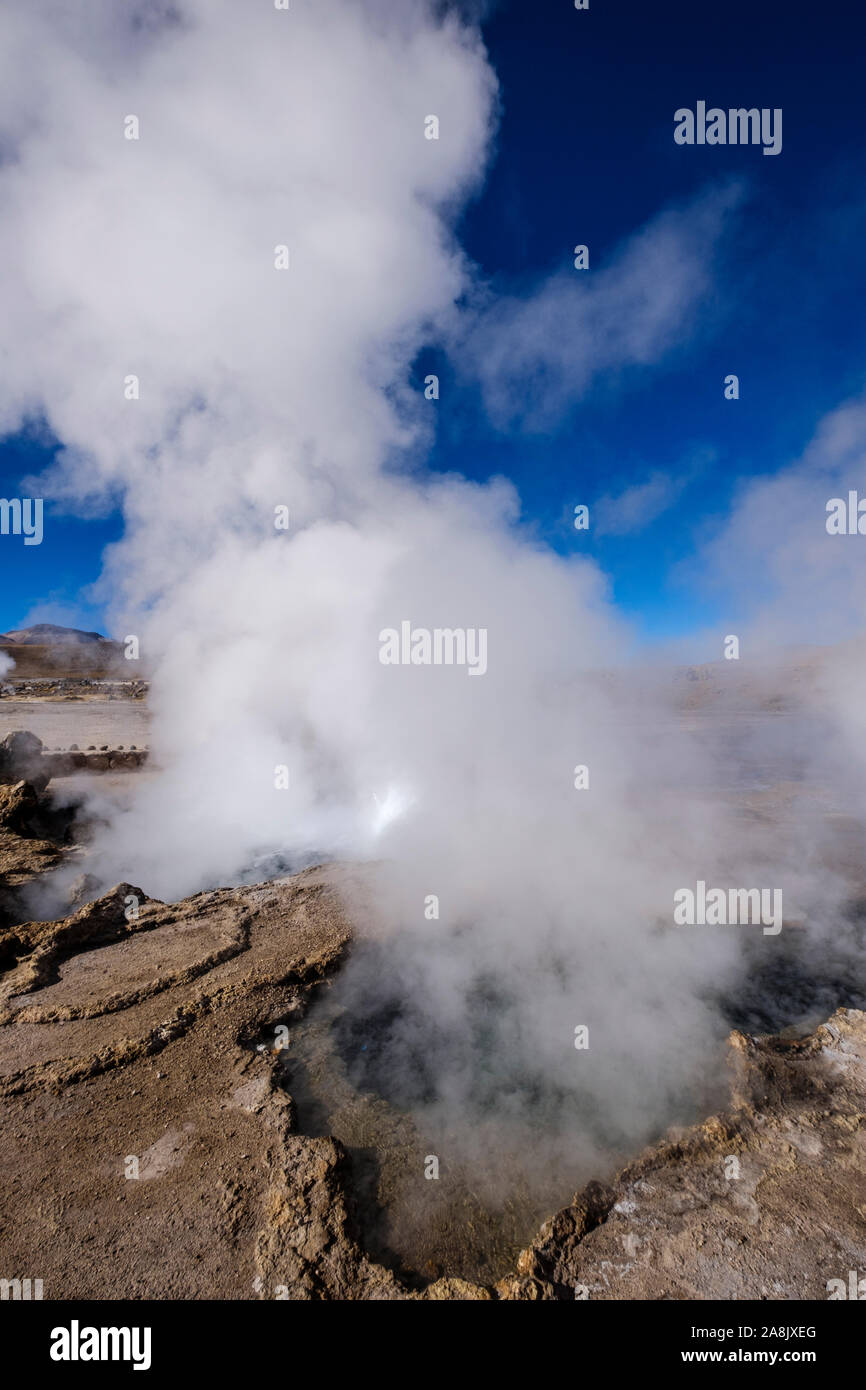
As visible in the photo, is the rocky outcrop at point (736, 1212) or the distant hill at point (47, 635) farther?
the distant hill at point (47, 635)

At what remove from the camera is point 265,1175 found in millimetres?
3824

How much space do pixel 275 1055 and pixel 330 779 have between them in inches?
345

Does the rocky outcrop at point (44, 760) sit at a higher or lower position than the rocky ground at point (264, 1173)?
higher

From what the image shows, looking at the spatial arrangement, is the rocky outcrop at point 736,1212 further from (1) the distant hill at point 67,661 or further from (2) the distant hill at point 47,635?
(2) the distant hill at point 47,635

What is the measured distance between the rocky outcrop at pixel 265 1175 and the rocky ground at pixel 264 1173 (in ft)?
0.04

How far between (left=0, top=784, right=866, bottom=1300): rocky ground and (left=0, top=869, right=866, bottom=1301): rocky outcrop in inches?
0.5

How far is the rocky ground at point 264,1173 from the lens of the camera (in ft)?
10.5

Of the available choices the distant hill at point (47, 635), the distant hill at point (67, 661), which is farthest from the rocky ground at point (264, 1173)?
the distant hill at point (47, 635)

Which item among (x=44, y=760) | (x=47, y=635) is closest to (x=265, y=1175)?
(x=44, y=760)

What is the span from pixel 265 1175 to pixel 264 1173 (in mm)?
24

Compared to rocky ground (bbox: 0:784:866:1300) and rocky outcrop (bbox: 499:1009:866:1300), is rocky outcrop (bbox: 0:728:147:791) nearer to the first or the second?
rocky ground (bbox: 0:784:866:1300)

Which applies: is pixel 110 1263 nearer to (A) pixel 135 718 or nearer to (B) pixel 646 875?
(B) pixel 646 875

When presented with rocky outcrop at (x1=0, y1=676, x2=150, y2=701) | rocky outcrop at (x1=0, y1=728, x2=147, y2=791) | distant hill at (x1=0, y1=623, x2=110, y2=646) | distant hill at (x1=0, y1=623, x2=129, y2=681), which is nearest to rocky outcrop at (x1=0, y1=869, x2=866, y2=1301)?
rocky outcrop at (x1=0, y1=728, x2=147, y2=791)

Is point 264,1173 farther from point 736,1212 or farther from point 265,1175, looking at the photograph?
point 736,1212
